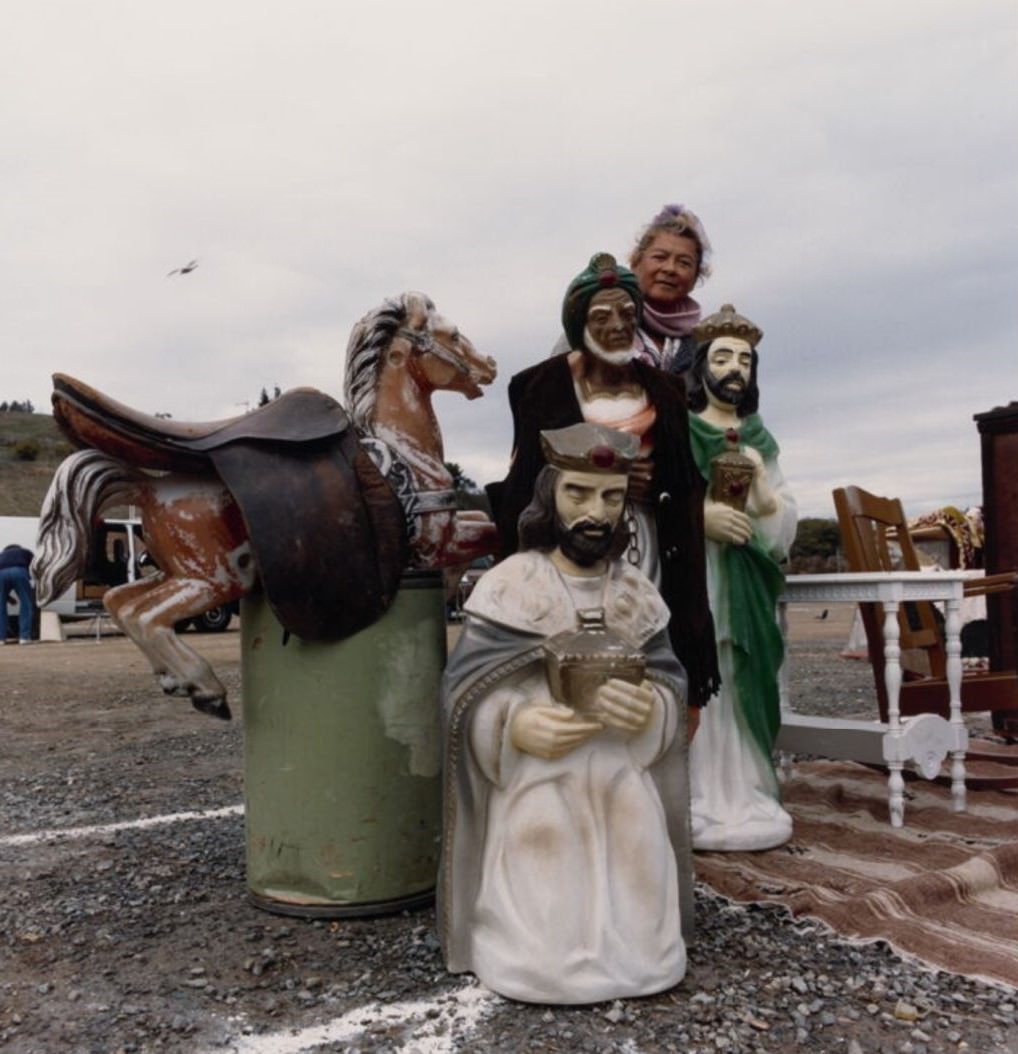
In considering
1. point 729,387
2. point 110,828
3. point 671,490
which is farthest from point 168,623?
point 729,387

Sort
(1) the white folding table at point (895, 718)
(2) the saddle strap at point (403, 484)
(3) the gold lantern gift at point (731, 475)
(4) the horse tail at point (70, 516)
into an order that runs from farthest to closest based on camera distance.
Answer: (1) the white folding table at point (895, 718) → (3) the gold lantern gift at point (731, 475) → (2) the saddle strap at point (403, 484) → (4) the horse tail at point (70, 516)

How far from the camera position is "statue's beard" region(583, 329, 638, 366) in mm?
3703

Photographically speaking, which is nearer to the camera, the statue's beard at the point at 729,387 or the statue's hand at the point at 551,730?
the statue's hand at the point at 551,730

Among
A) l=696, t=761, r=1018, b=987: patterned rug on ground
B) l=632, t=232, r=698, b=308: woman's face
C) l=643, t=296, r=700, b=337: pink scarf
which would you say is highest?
l=632, t=232, r=698, b=308: woman's face

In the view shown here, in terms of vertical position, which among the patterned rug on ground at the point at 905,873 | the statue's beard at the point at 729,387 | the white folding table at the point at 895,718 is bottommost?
the patterned rug on ground at the point at 905,873

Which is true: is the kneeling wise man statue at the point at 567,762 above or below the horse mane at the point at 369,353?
below

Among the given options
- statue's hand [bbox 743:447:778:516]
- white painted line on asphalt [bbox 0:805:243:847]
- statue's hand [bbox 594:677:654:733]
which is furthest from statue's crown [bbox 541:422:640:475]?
white painted line on asphalt [bbox 0:805:243:847]

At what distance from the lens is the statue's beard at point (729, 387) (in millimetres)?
4238

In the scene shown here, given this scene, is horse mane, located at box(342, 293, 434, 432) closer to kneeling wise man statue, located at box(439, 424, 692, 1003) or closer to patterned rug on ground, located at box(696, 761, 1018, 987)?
kneeling wise man statue, located at box(439, 424, 692, 1003)

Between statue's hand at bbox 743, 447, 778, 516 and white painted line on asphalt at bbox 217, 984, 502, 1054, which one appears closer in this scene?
white painted line on asphalt at bbox 217, 984, 502, 1054

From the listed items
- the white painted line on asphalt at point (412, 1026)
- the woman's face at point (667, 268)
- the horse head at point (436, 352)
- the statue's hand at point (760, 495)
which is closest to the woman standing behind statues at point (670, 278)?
the woman's face at point (667, 268)

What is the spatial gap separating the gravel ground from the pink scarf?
2331 millimetres

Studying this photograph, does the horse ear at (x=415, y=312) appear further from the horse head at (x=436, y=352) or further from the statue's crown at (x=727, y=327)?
the statue's crown at (x=727, y=327)

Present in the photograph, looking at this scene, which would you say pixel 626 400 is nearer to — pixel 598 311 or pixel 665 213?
pixel 598 311
